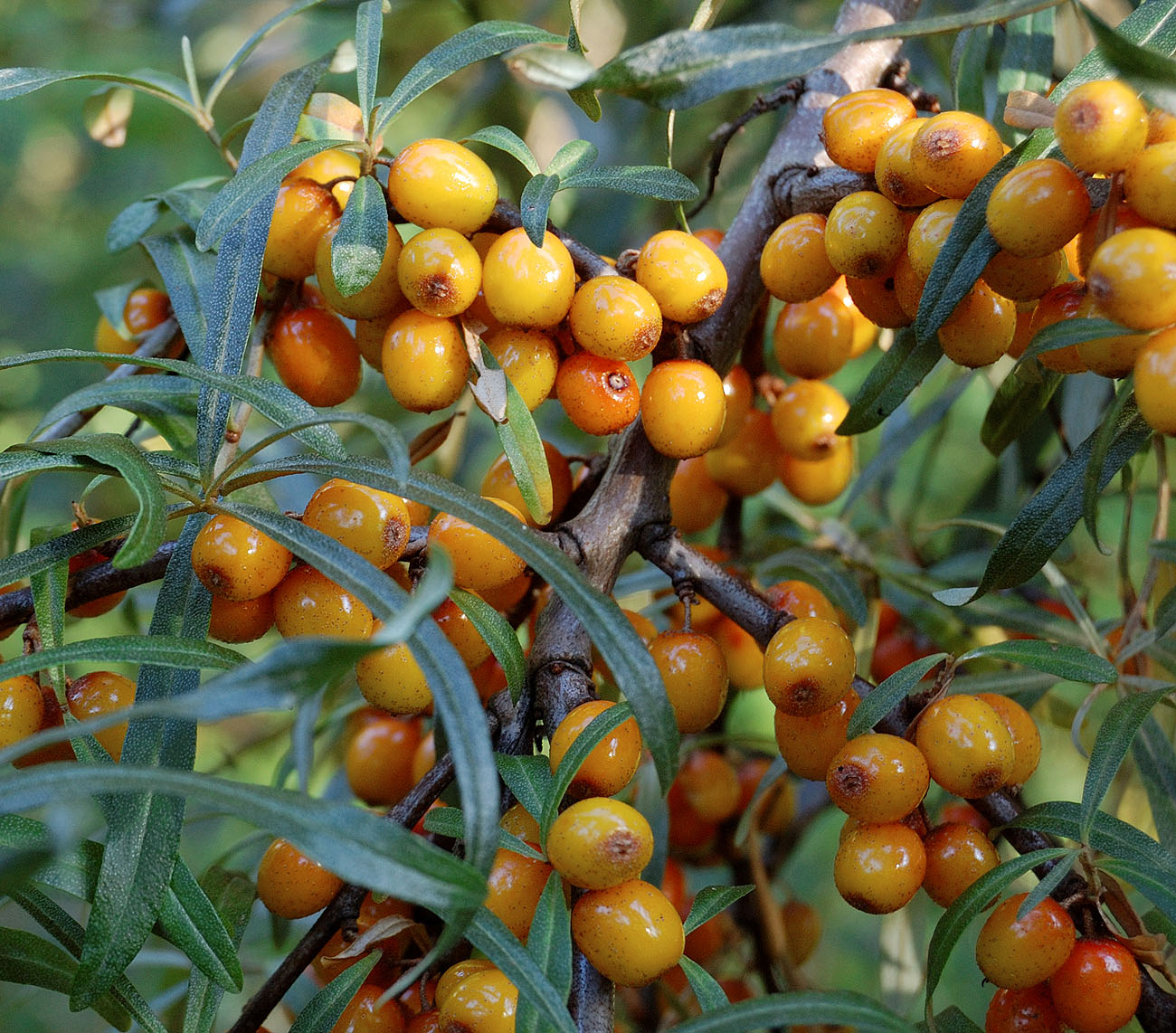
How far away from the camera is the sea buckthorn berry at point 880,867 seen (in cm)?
60

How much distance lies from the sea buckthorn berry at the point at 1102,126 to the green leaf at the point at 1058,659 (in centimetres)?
28

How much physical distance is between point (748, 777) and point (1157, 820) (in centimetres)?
51

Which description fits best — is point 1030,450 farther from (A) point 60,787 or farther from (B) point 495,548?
(A) point 60,787

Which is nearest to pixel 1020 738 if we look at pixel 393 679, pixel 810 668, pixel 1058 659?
pixel 1058 659

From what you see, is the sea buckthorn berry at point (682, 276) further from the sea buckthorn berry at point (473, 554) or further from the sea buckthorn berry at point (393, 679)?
the sea buckthorn berry at point (393, 679)

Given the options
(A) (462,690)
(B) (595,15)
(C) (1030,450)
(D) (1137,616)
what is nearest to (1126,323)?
(A) (462,690)

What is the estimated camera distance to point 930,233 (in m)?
0.56

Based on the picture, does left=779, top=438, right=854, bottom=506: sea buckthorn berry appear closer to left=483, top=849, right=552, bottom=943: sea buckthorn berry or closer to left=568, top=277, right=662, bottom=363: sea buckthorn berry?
left=568, top=277, right=662, bottom=363: sea buckthorn berry

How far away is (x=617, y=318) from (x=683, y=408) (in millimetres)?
79

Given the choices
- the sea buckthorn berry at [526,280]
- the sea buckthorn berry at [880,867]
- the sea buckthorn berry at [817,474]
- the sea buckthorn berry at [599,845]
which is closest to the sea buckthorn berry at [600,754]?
the sea buckthorn berry at [599,845]

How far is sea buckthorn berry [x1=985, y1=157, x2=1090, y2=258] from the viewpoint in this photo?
50 centimetres

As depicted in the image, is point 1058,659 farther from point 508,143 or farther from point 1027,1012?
point 508,143

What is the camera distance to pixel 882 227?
0.60m

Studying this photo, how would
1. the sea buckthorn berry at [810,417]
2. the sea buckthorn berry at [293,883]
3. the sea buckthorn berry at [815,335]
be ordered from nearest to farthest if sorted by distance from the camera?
the sea buckthorn berry at [293,883] < the sea buckthorn berry at [815,335] < the sea buckthorn berry at [810,417]
